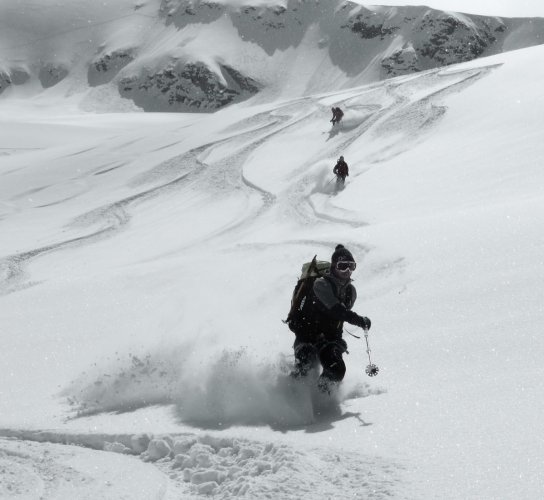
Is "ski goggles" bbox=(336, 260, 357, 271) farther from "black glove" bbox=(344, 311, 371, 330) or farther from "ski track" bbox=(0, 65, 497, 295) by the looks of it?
"ski track" bbox=(0, 65, 497, 295)

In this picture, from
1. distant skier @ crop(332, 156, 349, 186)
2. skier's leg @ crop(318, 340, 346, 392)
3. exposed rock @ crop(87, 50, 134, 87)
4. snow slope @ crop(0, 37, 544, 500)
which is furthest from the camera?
exposed rock @ crop(87, 50, 134, 87)

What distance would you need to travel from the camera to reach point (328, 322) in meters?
5.75

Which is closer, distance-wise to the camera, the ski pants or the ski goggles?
the ski goggles

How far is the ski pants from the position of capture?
5.63 m

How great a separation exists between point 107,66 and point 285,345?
138m

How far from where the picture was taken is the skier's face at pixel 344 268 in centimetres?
547

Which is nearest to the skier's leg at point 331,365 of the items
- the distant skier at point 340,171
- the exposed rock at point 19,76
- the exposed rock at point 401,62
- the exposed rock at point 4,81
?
the distant skier at point 340,171

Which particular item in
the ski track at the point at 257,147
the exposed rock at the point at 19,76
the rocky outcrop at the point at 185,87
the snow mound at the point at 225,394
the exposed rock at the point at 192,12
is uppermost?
Answer: the exposed rock at the point at 192,12

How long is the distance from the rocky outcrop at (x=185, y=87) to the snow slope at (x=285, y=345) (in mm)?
112806

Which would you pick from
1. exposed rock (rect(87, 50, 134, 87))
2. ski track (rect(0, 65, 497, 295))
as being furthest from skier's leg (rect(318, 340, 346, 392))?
exposed rock (rect(87, 50, 134, 87))

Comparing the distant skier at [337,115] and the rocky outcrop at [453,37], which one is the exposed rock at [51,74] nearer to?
the rocky outcrop at [453,37]

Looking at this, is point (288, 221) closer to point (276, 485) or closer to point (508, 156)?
point (508, 156)

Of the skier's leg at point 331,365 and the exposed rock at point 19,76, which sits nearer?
the skier's leg at point 331,365

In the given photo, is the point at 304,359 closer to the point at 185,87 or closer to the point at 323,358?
the point at 323,358
